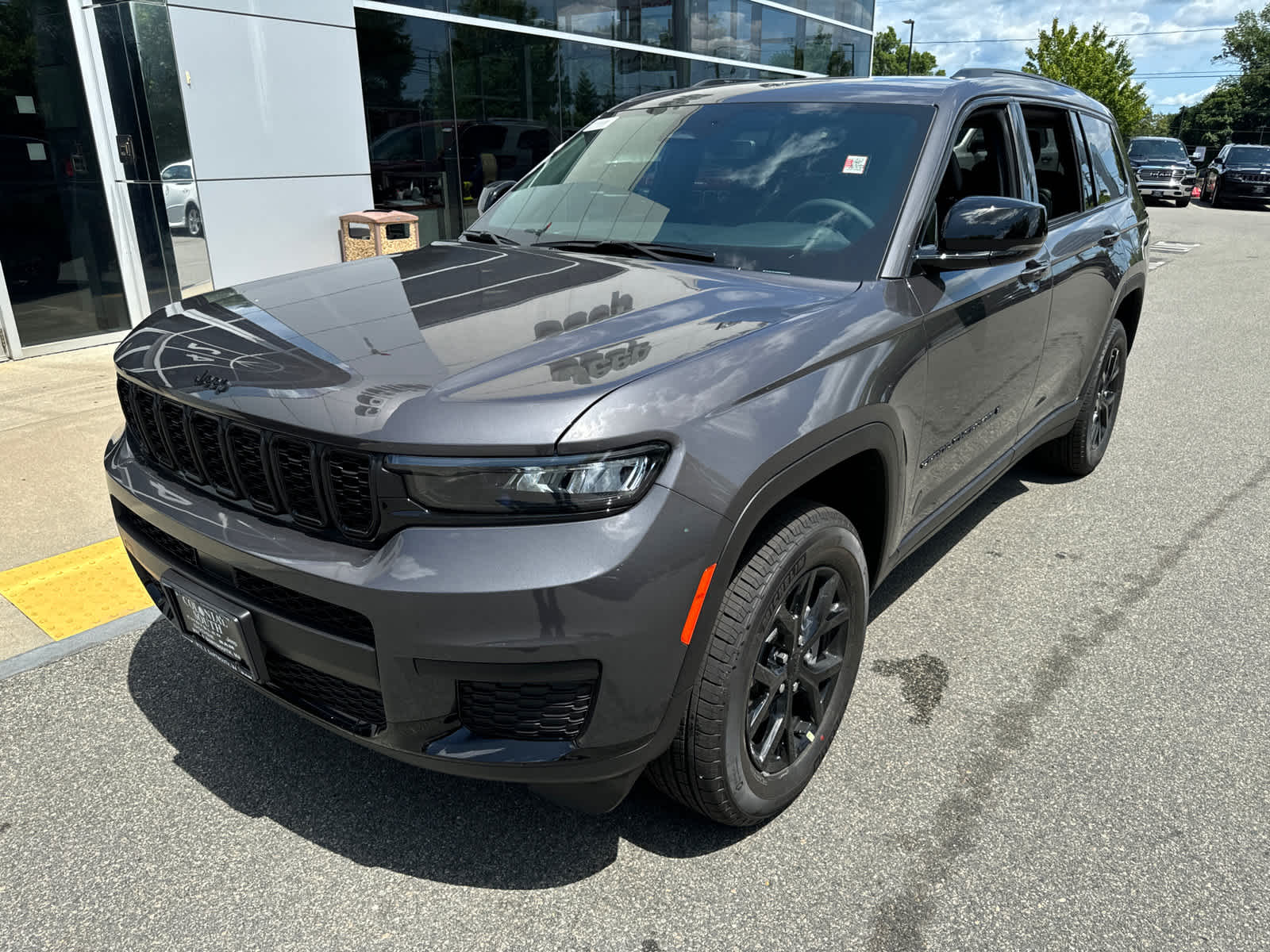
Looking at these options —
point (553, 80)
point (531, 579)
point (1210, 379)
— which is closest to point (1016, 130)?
point (531, 579)

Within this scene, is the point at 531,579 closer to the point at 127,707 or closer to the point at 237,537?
the point at 237,537

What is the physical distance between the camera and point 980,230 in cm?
274

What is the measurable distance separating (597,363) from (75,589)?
9.35ft

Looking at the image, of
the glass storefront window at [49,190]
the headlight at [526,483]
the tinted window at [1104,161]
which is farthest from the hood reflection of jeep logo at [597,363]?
the glass storefront window at [49,190]

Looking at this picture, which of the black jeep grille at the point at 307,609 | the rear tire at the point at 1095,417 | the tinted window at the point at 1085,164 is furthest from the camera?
the rear tire at the point at 1095,417

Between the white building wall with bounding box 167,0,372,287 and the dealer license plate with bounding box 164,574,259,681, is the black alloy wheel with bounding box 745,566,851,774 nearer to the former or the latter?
the dealer license plate with bounding box 164,574,259,681

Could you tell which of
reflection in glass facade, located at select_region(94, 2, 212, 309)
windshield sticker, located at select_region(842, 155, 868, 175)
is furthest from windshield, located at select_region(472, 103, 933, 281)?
reflection in glass facade, located at select_region(94, 2, 212, 309)

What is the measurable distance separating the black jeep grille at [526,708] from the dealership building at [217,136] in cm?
690

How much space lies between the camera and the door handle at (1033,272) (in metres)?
3.45

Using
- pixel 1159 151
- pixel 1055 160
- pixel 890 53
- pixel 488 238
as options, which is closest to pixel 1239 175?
pixel 1159 151

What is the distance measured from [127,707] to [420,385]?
184 cm

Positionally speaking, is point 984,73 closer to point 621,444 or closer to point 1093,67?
point 621,444

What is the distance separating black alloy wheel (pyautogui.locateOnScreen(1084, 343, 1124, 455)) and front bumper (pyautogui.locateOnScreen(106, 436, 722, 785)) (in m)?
3.65

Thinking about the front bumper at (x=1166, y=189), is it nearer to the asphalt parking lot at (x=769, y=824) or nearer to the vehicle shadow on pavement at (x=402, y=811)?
the asphalt parking lot at (x=769, y=824)
